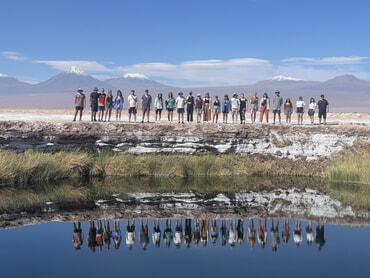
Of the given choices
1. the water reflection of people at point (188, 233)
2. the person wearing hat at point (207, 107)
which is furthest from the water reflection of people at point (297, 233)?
the person wearing hat at point (207, 107)

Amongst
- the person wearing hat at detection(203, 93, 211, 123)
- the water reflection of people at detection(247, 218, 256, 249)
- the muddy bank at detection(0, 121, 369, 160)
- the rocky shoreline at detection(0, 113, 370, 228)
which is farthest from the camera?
the person wearing hat at detection(203, 93, 211, 123)

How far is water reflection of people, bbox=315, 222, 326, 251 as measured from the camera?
53.8 ft

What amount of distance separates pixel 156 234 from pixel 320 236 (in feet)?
17.4

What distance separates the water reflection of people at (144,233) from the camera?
1641 centimetres

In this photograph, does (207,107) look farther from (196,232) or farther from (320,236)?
(320,236)

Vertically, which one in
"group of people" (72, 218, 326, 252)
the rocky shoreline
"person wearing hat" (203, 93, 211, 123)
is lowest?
"group of people" (72, 218, 326, 252)

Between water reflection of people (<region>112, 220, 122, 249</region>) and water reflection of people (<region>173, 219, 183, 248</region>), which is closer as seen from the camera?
water reflection of people (<region>112, 220, 122, 249</region>)

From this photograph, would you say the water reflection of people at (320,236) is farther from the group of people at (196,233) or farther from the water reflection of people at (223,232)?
the water reflection of people at (223,232)

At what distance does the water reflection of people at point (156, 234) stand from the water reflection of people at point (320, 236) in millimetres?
4843

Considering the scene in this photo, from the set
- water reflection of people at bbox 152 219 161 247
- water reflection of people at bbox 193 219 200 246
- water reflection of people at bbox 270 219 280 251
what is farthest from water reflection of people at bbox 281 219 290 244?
water reflection of people at bbox 152 219 161 247

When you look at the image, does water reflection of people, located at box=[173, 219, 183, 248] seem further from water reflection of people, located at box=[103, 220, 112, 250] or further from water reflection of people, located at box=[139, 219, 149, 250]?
water reflection of people, located at box=[103, 220, 112, 250]

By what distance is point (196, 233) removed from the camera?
1766 centimetres

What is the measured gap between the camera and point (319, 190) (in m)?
25.2

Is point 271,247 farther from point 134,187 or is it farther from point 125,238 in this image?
point 134,187
